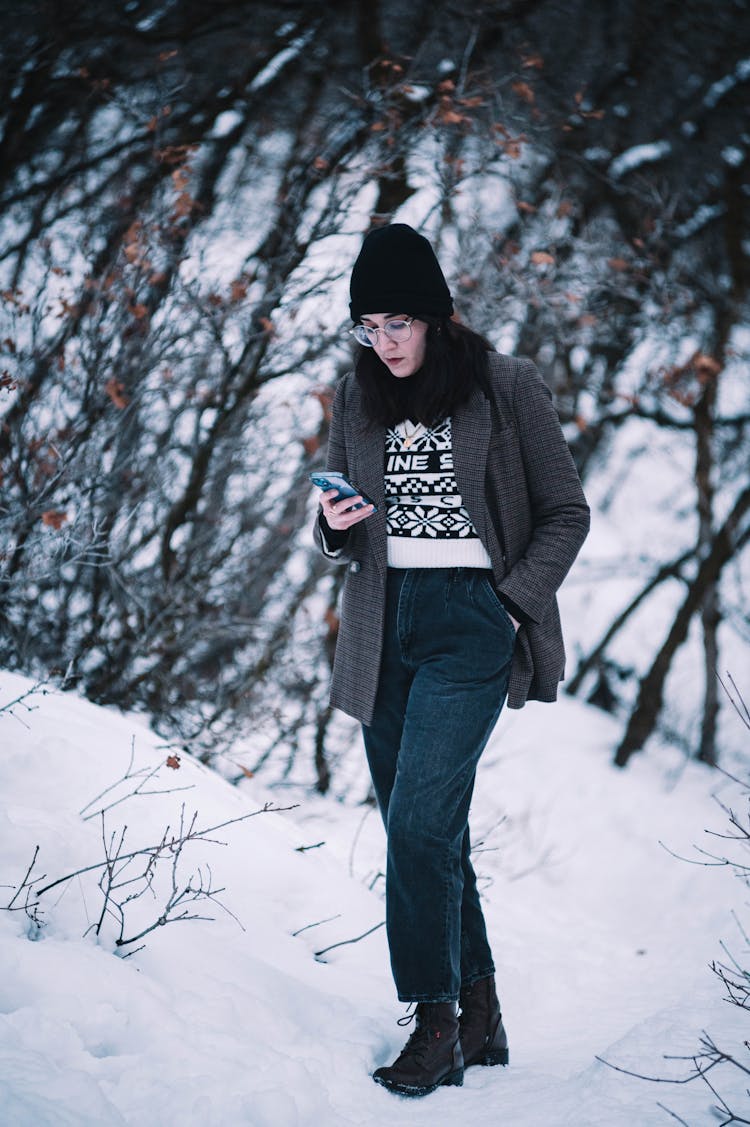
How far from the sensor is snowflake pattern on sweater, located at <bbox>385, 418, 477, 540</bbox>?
7.70ft

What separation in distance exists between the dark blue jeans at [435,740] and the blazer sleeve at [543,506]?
9 centimetres

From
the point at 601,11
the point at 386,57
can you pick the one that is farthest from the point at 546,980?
the point at 601,11

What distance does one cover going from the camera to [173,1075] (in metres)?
1.93

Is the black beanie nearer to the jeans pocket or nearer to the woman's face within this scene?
the woman's face

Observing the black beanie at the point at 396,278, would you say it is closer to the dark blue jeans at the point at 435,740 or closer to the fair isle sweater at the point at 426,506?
the fair isle sweater at the point at 426,506

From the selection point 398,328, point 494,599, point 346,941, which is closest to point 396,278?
point 398,328

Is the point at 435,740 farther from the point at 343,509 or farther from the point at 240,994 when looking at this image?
the point at 240,994

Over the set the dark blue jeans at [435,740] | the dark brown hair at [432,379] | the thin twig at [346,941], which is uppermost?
the dark brown hair at [432,379]

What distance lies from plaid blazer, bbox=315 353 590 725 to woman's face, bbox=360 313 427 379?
0.18 metres

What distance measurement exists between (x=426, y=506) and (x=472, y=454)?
0.19 m

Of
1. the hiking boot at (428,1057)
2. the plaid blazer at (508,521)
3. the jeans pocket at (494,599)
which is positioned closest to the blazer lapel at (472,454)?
the plaid blazer at (508,521)

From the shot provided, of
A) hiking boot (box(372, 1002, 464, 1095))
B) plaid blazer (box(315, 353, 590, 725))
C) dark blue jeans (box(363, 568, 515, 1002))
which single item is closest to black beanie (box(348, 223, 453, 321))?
plaid blazer (box(315, 353, 590, 725))

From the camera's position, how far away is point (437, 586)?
2.34 metres

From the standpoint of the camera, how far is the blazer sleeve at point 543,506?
90.0 inches
